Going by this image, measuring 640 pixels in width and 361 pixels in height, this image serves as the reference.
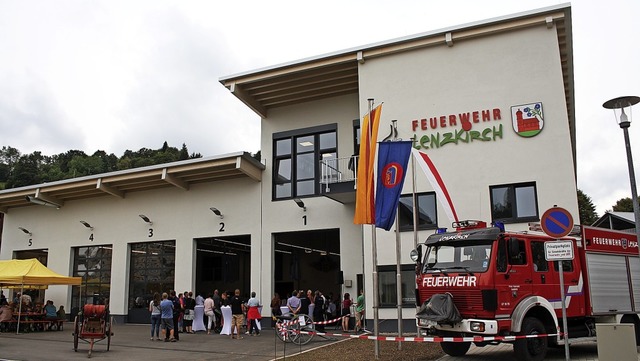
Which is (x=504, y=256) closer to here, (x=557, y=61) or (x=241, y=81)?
(x=557, y=61)

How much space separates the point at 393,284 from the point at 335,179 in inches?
176

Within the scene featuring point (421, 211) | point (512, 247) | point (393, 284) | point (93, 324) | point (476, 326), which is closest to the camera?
point (476, 326)

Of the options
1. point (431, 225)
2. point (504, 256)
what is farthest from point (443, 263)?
point (431, 225)

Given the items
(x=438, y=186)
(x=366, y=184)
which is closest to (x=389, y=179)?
(x=366, y=184)

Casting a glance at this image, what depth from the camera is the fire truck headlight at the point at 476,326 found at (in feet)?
32.6

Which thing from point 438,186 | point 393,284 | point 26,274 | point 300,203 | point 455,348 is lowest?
point 455,348

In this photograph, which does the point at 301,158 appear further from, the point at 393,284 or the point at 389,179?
the point at 389,179

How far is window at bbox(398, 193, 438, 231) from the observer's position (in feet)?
57.8

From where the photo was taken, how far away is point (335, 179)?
19.6m

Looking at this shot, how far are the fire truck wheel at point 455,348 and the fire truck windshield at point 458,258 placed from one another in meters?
1.70

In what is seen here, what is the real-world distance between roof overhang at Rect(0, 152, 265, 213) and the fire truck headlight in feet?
41.5

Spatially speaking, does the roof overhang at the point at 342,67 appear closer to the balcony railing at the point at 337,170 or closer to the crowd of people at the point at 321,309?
the balcony railing at the point at 337,170

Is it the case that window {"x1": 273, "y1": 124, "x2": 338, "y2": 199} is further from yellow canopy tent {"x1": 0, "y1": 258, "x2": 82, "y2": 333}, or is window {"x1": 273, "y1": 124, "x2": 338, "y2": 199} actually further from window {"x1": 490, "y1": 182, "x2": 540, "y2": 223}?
yellow canopy tent {"x1": 0, "y1": 258, "x2": 82, "y2": 333}

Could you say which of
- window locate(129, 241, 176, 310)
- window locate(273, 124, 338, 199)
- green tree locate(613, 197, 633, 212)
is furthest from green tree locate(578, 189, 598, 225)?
window locate(129, 241, 176, 310)
